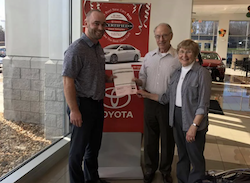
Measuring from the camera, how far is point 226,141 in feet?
13.8

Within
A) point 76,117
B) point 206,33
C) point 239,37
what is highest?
point 206,33

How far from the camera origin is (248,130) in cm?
479

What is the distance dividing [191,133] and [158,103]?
0.53 meters

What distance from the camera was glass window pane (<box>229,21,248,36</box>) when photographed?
57.0 feet

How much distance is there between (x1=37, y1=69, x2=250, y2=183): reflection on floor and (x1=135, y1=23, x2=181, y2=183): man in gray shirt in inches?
9.6

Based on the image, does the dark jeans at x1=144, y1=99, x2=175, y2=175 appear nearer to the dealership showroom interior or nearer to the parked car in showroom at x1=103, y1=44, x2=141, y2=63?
the dealership showroom interior

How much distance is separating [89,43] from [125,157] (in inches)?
58.5

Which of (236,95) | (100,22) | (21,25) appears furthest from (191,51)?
(236,95)

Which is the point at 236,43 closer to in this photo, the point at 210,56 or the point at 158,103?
the point at 210,56

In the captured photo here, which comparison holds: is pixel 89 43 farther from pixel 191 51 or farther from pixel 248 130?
pixel 248 130


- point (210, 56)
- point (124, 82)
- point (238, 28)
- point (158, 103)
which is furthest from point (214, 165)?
point (238, 28)

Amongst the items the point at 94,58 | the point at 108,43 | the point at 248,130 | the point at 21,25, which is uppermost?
the point at 21,25

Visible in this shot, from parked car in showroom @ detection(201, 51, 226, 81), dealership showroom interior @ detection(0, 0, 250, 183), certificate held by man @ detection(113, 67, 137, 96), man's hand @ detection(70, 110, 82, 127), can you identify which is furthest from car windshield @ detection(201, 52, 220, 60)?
man's hand @ detection(70, 110, 82, 127)

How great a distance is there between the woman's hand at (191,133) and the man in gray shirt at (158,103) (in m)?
0.44
